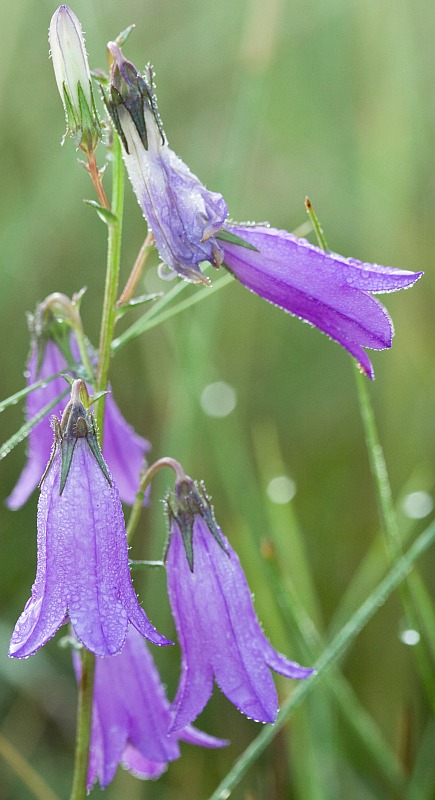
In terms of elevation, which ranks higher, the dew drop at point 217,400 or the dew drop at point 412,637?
the dew drop at point 217,400

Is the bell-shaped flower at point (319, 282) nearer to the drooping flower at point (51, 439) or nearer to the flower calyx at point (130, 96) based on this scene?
the flower calyx at point (130, 96)

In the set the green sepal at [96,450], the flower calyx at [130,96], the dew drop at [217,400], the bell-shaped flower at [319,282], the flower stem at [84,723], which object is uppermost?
the flower calyx at [130,96]

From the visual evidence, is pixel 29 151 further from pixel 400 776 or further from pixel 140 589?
pixel 400 776

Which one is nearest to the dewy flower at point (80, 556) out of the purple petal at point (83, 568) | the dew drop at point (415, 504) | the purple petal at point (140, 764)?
the purple petal at point (83, 568)

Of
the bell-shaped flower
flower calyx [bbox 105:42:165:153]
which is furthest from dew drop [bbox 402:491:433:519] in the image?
flower calyx [bbox 105:42:165:153]

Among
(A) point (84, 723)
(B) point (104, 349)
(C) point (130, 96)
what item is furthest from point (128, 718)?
(C) point (130, 96)

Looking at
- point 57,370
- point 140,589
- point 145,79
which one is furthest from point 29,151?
point 145,79

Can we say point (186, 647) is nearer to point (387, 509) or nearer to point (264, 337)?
point (387, 509)

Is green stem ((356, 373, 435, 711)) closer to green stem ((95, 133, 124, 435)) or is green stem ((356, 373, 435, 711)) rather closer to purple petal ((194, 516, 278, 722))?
purple petal ((194, 516, 278, 722))
